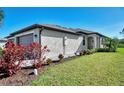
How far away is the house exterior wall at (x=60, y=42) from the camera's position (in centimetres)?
1378

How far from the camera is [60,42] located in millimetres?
15430

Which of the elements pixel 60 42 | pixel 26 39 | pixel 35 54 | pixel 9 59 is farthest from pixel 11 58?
pixel 60 42

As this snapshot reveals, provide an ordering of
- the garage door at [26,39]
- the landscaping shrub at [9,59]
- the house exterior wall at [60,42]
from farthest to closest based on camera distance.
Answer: the garage door at [26,39]
the house exterior wall at [60,42]
the landscaping shrub at [9,59]

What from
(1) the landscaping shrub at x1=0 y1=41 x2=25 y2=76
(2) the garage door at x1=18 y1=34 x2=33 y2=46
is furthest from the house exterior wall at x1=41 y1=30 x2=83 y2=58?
(1) the landscaping shrub at x1=0 y1=41 x2=25 y2=76

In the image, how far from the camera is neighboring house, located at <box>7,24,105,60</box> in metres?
13.3

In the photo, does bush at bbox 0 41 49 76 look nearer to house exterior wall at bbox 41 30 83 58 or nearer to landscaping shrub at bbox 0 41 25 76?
landscaping shrub at bbox 0 41 25 76

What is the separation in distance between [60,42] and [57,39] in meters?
0.50

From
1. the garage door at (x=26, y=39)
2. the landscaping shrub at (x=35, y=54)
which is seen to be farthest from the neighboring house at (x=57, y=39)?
the landscaping shrub at (x=35, y=54)

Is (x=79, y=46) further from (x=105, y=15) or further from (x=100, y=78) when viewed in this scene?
(x=100, y=78)

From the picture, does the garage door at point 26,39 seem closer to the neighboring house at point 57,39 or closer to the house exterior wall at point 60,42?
the neighboring house at point 57,39

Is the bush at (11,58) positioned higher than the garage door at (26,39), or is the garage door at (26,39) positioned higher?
the garage door at (26,39)
